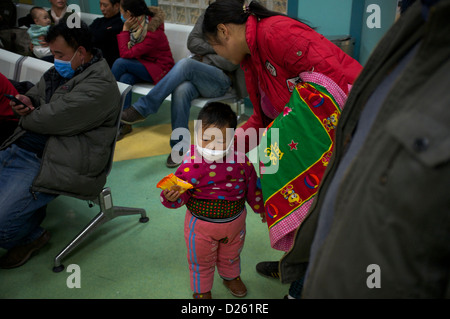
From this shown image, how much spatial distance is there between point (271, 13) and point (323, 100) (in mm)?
550

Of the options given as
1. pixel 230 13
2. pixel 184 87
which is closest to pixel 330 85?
pixel 230 13

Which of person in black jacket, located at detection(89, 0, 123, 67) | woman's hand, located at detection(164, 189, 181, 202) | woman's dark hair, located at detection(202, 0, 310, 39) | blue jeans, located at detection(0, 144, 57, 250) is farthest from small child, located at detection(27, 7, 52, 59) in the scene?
woman's hand, located at detection(164, 189, 181, 202)

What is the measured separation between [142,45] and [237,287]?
2.64 meters

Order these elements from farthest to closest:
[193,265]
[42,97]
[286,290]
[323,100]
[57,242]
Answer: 1. [57,242]
2. [42,97]
3. [286,290]
4. [193,265]
5. [323,100]

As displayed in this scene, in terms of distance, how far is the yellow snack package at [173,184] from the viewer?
1.69 metres

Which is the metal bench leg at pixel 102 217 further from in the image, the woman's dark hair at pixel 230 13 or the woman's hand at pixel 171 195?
the woman's dark hair at pixel 230 13

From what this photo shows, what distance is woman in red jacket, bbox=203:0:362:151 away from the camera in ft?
5.02

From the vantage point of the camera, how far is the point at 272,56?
1.66 m

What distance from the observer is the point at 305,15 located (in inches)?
156

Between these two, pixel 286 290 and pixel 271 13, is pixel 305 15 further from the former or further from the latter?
pixel 286 290

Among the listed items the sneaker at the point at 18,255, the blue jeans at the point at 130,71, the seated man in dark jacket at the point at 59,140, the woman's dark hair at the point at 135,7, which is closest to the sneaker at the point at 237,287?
the seated man in dark jacket at the point at 59,140

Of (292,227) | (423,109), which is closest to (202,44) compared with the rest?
(292,227)

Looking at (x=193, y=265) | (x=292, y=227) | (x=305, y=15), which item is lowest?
(x=193, y=265)

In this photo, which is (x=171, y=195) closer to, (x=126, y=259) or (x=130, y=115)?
(x=126, y=259)
